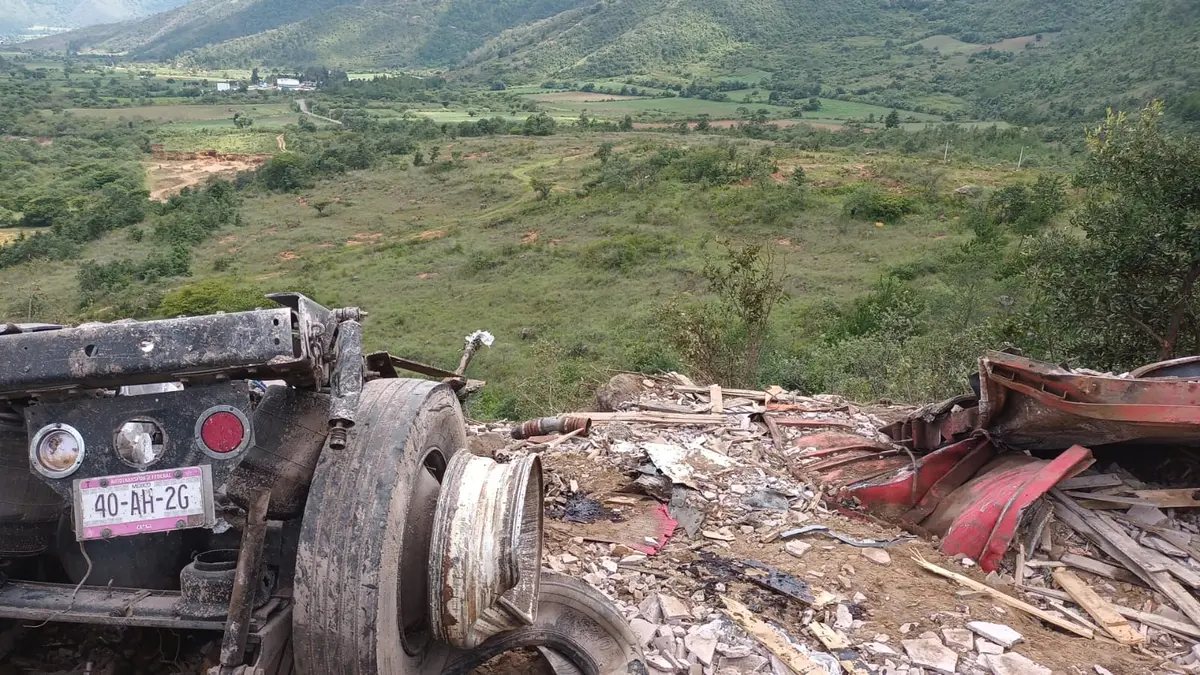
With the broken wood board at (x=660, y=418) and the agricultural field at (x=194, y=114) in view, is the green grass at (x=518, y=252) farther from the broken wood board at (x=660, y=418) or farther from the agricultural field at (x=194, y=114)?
the agricultural field at (x=194, y=114)

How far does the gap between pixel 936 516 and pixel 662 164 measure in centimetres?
3360

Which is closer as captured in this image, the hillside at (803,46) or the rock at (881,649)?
the rock at (881,649)

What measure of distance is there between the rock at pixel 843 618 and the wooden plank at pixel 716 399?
9.88ft

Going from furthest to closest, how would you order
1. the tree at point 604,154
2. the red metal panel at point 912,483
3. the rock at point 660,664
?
the tree at point 604,154
the red metal panel at point 912,483
the rock at point 660,664

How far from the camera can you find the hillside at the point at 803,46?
5519 cm

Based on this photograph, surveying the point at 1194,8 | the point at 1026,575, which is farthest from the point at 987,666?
the point at 1194,8

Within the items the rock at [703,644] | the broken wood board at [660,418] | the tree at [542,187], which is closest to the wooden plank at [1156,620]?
the rock at [703,644]

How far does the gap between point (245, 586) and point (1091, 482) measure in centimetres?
471

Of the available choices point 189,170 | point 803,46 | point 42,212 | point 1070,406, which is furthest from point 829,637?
point 803,46

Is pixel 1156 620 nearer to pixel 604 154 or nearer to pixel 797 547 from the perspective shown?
pixel 797 547

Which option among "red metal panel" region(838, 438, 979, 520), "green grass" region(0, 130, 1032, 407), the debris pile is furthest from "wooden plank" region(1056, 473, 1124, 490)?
"green grass" region(0, 130, 1032, 407)

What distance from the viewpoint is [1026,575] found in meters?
4.18

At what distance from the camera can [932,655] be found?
3.62m

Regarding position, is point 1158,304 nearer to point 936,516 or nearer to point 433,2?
point 936,516
